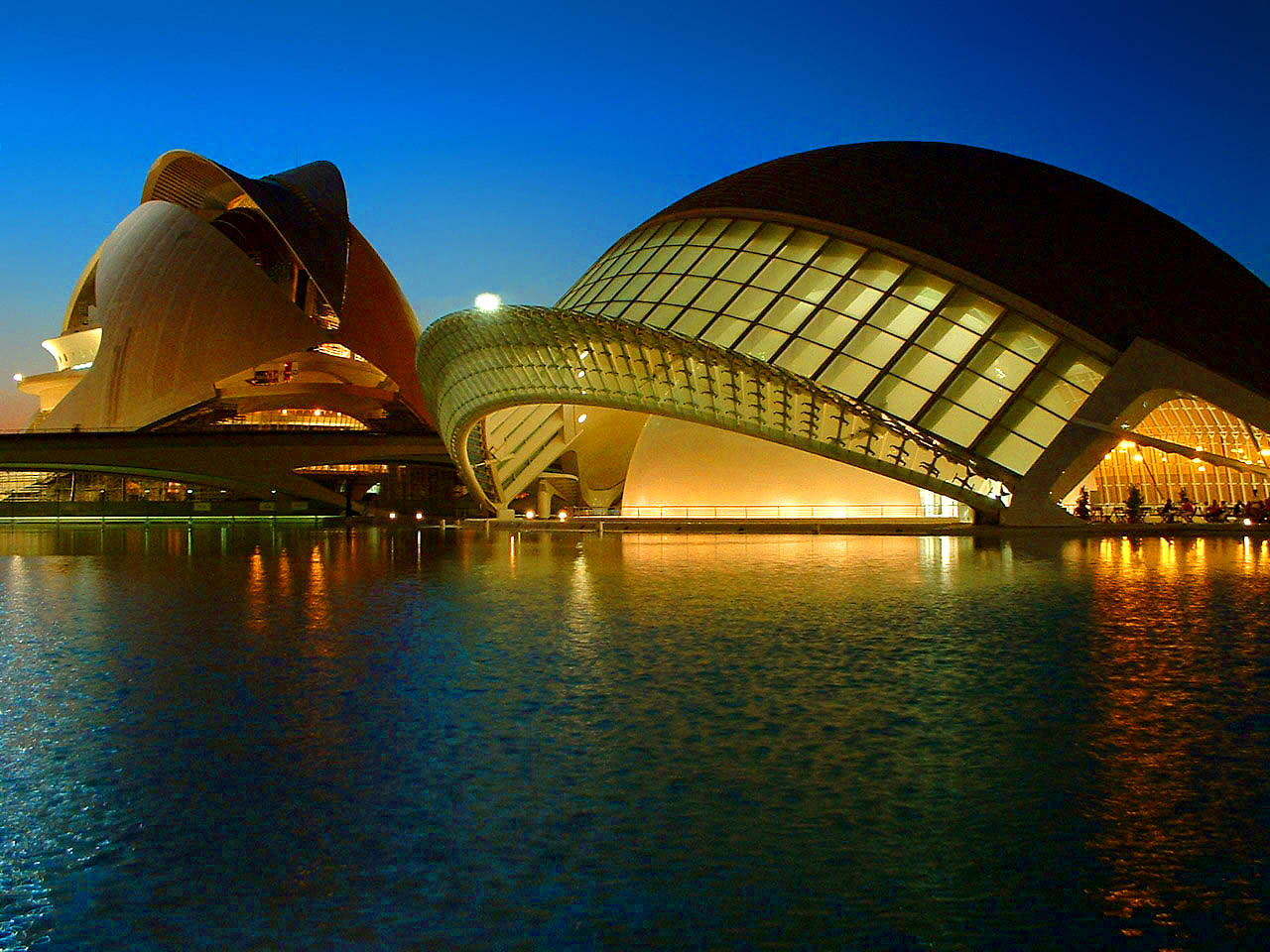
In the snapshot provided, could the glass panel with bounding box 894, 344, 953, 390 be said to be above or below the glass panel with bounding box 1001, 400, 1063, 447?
above

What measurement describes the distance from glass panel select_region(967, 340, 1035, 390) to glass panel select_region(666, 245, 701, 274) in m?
8.48

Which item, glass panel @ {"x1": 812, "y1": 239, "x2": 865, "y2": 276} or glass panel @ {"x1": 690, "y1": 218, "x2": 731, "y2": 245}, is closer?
glass panel @ {"x1": 812, "y1": 239, "x2": 865, "y2": 276}

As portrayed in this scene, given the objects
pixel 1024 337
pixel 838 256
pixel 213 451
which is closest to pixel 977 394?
pixel 1024 337

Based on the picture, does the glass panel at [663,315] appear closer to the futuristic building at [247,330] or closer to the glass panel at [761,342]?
the glass panel at [761,342]

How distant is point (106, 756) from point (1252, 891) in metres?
5.15

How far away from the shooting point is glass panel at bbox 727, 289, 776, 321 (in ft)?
96.6

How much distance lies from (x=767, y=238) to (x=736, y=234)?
121cm

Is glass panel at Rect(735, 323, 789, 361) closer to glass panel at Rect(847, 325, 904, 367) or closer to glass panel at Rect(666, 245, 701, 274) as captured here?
glass panel at Rect(847, 325, 904, 367)

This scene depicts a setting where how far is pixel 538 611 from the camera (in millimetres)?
12383

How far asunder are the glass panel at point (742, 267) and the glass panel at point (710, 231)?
5.84 ft

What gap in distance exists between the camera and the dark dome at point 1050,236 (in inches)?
1103

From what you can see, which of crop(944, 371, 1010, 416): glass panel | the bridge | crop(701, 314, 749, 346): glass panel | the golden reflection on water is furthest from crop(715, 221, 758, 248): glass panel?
the bridge

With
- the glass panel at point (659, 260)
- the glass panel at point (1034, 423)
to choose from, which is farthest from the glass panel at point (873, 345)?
the glass panel at point (659, 260)

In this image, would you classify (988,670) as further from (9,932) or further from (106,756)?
(9,932)
